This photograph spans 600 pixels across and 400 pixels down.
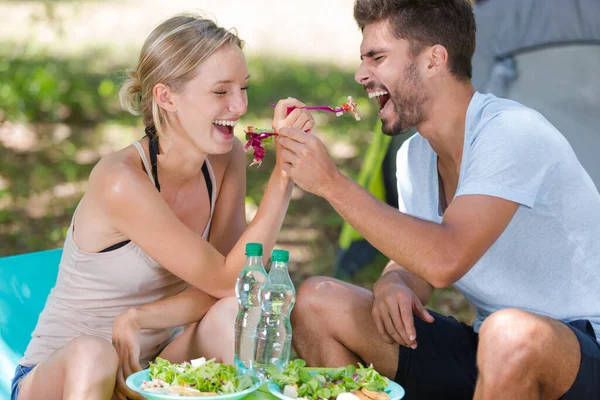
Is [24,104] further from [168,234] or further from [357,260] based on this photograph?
[168,234]

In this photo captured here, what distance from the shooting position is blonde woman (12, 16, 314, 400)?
2.89m

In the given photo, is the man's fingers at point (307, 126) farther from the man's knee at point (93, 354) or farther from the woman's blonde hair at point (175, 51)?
the man's knee at point (93, 354)

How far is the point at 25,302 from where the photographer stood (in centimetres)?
345

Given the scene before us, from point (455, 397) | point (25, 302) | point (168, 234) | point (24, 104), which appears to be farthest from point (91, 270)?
point (24, 104)

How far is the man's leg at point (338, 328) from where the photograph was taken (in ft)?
9.82

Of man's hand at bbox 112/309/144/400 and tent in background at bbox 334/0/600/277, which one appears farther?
tent in background at bbox 334/0/600/277

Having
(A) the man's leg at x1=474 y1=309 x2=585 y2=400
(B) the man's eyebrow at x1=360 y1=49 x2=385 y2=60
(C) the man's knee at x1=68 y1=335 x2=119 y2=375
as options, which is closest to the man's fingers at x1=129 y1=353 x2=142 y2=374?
(C) the man's knee at x1=68 y1=335 x2=119 y2=375

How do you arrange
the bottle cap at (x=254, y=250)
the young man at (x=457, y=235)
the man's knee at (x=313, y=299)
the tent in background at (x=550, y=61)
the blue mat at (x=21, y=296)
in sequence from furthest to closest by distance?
the tent in background at (x=550, y=61) → the blue mat at (x=21, y=296) → the man's knee at (x=313, y=299) → the bottle cap at (x=254, y=250) → the young man at (x=457, y=235)

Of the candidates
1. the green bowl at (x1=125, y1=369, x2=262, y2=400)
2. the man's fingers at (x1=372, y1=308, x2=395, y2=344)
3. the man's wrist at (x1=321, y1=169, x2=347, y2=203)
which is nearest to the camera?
the green bowl at (x1=125, y1=369, x2=262, y2=400)

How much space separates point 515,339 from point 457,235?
371 mm

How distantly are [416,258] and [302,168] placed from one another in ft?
1.48

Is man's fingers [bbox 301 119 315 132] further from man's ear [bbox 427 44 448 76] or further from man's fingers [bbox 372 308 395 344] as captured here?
man's fingers [bbox 372 308 395 344]

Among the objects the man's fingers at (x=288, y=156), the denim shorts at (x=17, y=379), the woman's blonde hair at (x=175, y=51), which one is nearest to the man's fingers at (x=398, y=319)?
the man's fingers at (x=288, y=156)

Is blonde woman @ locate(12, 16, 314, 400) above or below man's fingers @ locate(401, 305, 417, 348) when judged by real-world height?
above
